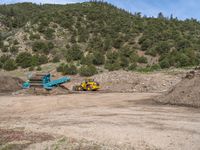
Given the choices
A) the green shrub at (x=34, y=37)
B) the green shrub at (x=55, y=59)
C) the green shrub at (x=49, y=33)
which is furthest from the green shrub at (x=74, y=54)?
the green shrub at (x=34, y=37)

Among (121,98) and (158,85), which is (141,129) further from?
(158,85)

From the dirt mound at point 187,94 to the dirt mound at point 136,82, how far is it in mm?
7682

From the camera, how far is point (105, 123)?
610 inches

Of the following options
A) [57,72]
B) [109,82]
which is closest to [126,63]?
[57,72]

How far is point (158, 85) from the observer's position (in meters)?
32.4

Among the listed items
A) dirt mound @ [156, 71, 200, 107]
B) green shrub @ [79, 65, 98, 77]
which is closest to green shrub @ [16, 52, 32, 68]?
green shrub @ [79, 65, 98, 77]

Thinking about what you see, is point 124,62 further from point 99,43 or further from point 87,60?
point 99,43

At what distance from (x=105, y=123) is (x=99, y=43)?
46.9 metres

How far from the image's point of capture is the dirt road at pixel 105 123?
39.7 feet

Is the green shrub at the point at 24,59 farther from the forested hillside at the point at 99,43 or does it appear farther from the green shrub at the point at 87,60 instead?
the green shrub at the point at 87,60

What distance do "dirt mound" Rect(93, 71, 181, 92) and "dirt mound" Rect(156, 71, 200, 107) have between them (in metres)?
7.68

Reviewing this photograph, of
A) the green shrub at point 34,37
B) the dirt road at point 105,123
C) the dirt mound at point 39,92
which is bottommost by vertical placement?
the dirt mound at point 39,92

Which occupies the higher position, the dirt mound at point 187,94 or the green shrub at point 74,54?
the green shrub at point 74,54

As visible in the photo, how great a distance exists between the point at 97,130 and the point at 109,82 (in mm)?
21073
